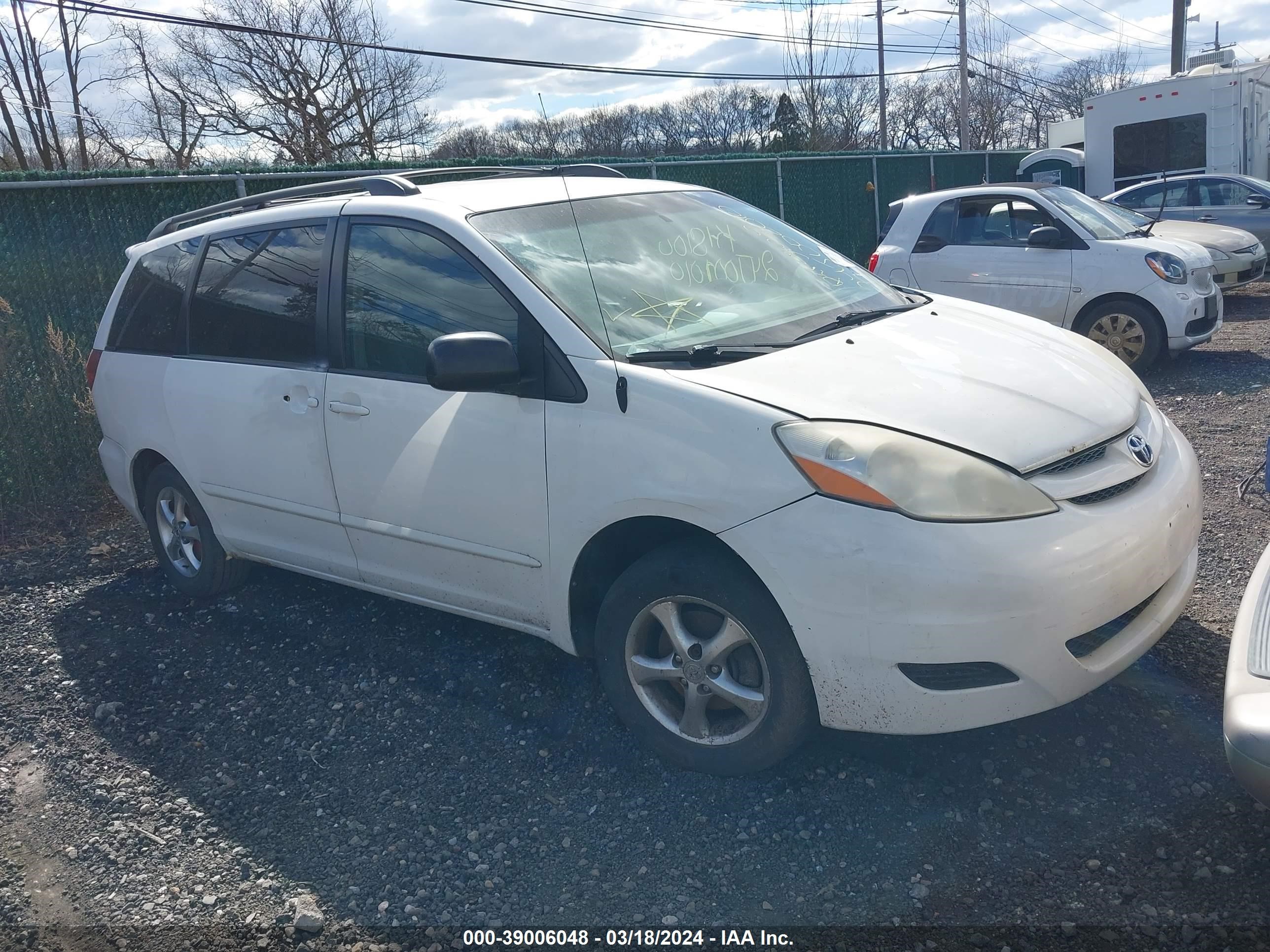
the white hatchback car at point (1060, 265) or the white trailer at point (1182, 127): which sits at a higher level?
the white trailer at point (1182, 127)

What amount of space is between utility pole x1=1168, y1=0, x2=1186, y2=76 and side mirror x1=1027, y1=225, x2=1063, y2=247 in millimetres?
26300

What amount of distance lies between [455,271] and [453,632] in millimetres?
1590

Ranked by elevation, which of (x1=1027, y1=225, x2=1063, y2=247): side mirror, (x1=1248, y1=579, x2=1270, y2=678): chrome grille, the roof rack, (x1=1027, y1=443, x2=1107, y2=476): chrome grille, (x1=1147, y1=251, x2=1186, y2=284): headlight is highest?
the roof rack

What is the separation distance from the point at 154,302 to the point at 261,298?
3.23 ft

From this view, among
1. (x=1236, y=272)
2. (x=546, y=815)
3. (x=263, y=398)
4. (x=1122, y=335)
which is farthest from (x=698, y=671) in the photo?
(x=1236, y=272)

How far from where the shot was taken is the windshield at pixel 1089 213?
9062 millimetres

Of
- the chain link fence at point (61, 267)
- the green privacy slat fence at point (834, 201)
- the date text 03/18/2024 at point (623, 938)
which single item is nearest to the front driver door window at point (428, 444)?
the date text 03/18/2024 at point (623, 938)

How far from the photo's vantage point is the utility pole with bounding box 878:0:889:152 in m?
37.7

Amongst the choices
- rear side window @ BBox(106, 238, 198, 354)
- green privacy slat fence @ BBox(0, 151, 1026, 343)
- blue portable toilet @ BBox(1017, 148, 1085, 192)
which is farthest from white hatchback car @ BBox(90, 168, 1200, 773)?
blue portable toilet @ BBox(1017, 148, 1085, 192)

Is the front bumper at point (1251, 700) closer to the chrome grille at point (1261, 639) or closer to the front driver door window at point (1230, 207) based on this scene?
the chrome grille at point (1261, 639)

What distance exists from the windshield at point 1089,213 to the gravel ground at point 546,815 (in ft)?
17.4

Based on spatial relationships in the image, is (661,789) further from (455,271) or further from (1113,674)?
(455,271)

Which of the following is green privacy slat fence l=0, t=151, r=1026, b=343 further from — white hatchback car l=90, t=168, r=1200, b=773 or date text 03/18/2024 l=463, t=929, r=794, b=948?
date text 03/18/2024 l=463, t=929, r=794, b=948

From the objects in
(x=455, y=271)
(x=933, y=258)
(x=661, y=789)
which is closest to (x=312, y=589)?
(x=455, y=271)
